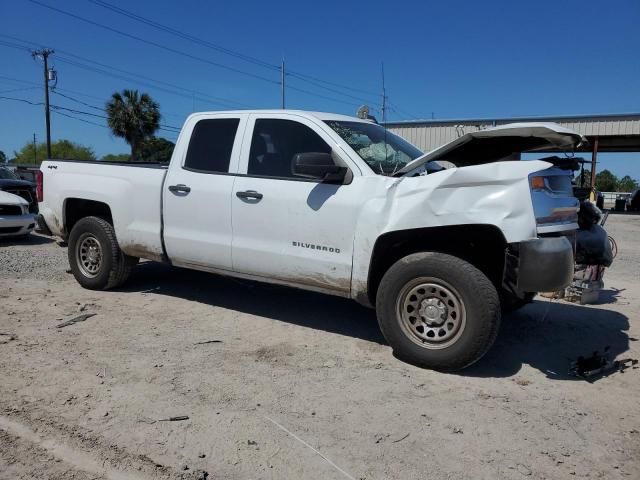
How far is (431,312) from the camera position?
13.3 ft

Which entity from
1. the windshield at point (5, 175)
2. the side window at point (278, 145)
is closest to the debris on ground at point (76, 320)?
the side window at point (278, 145)

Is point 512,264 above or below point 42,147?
below

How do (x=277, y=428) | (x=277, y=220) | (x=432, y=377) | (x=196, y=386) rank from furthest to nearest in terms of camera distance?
(x=277, y=220) → (x=432, y=377) → (x=196, y=386) → (x=277, y=428)

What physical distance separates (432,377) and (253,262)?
1.92 meters

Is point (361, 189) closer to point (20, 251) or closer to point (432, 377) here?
point (432, 377)

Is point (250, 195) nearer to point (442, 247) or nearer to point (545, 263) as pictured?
point (442, 247)

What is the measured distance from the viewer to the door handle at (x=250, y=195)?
4824 mm

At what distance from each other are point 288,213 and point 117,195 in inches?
92.0

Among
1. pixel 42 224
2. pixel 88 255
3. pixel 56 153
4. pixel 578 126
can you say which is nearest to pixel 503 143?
pixel 88 255

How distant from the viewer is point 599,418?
3.40 meters

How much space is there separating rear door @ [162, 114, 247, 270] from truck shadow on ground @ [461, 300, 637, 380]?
2598mm

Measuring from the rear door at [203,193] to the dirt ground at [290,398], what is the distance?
692 mm

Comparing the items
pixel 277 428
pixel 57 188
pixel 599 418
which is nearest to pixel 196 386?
pixel 277 428

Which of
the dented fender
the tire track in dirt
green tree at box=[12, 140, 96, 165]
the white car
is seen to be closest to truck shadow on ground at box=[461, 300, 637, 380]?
the dented fender
